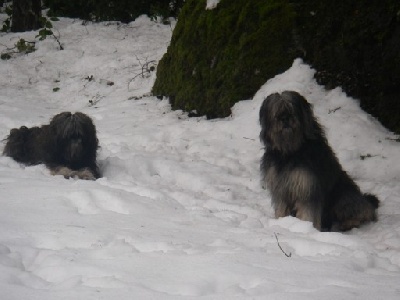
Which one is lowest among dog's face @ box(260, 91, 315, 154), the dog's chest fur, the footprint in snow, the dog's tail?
the footprint in snow

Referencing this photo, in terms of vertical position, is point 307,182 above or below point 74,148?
above

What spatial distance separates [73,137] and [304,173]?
10.1 ft

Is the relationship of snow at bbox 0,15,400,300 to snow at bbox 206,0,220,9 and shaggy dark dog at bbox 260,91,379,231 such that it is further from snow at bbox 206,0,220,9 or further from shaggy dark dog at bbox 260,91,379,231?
snow at bbox 206,0,220,9

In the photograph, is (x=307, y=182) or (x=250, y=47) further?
(x=250, y=47)

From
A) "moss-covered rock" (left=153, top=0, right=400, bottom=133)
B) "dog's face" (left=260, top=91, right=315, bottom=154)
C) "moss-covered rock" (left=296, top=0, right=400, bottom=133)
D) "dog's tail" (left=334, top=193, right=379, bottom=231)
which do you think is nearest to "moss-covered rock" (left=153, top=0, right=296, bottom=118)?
"moss-covered rock" (left=153, top=0, right=400, bottom=133)

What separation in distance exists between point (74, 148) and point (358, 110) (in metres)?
3.77

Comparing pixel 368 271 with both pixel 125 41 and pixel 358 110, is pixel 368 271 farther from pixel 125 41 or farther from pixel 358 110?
pixel 125 41

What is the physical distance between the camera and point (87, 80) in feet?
38.5

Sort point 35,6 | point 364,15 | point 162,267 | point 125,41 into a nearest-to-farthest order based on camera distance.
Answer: point 162,267 < point 364,15 < point 125,41 < point 35,6

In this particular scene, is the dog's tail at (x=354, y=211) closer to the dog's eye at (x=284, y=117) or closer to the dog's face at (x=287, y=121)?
the dog's face at (x=287, y=121)

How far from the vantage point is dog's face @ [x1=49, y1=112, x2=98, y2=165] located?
6.55 metres

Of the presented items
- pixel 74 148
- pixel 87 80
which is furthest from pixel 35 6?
pixel 74 148

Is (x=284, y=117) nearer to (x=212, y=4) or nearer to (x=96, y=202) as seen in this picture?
(x=96, y=202)

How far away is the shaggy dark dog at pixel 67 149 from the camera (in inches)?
258
